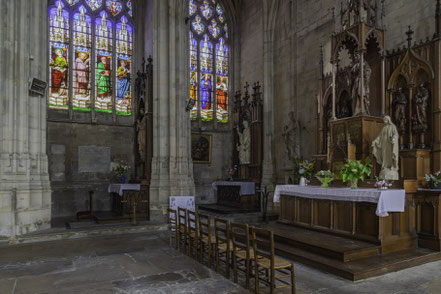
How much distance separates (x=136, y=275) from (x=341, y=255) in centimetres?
356

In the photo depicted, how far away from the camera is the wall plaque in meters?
14.3

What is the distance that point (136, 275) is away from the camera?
600cm

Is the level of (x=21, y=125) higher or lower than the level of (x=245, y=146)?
higher

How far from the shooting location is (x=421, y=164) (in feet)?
26.2

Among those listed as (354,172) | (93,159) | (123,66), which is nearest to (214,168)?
(93,159)

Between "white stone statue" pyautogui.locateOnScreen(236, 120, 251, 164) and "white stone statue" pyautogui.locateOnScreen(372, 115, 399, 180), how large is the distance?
7574 mm

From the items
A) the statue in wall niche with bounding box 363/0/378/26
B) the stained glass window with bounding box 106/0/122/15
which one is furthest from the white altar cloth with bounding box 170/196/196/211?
the stained glass window with bounding box 106/0/122/15

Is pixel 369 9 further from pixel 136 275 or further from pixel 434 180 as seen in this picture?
pixel 136 275

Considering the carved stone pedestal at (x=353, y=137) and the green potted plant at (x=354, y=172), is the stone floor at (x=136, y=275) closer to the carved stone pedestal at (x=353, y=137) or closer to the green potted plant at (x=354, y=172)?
the green potted plant at (x=354, y=172)

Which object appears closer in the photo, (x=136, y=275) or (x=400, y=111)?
(x=136, y=275)

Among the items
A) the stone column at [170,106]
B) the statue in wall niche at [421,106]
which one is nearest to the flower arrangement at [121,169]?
the stone column at [170,106]

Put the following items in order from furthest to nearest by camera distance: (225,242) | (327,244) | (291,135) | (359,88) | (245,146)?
(245,146), (291,135), (359,88), (327,244), (225,242)

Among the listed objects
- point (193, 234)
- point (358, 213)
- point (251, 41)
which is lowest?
point (193, 234)

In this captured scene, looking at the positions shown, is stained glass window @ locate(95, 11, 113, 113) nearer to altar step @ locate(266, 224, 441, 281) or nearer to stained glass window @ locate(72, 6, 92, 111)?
stained glass window @ locate(72, 6, 92, 111)
